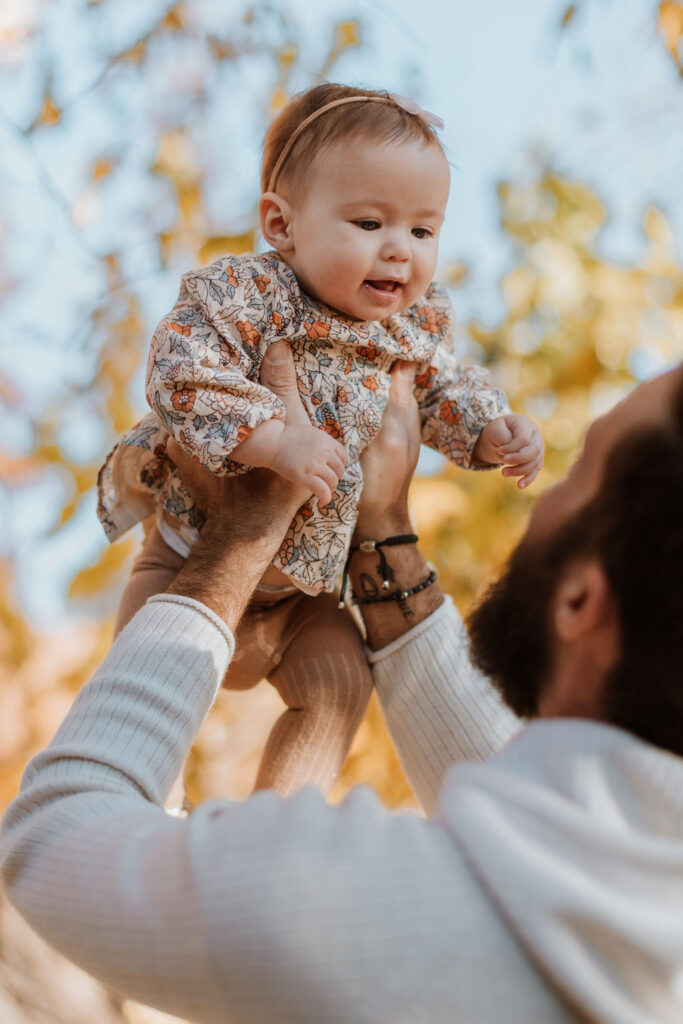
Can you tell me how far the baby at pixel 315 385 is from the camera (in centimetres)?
130

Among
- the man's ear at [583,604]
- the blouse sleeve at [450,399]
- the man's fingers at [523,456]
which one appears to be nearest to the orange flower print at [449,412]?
the blouse sleeve at [450,399]

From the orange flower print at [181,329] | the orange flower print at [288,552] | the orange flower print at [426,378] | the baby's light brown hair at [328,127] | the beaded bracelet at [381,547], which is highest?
the baby's light brown hair at [328,127]

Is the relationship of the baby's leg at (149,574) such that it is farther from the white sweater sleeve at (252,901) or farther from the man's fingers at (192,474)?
the white sweater sleeve at (252,901)

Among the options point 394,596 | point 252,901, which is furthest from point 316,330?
point 252,901

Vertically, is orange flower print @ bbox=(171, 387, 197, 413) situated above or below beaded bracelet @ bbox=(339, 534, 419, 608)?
above

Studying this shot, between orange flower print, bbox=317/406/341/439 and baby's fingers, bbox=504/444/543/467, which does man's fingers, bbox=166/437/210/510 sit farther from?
baby's fingers, bbox=504/444/543/467

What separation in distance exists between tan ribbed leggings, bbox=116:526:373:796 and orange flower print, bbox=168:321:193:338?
0.37m

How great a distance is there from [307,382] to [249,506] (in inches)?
7.9

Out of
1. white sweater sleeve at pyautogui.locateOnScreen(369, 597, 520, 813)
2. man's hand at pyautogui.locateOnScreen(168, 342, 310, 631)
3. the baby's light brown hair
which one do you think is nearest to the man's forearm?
man's hand at pyautogui.locateOnScreen(168, 342, 310, 631)

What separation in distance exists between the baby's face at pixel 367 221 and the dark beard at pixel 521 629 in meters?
0.48

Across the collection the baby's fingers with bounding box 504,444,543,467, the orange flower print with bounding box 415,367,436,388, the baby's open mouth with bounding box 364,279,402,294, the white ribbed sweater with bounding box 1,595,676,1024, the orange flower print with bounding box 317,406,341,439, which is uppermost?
the baby's open mouth with bounding box 364,279,402,294

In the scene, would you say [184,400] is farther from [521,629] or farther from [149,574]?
[521,629]

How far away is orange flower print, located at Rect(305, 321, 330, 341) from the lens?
140 centimetres

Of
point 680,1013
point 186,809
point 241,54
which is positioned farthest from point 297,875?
point 241,54
